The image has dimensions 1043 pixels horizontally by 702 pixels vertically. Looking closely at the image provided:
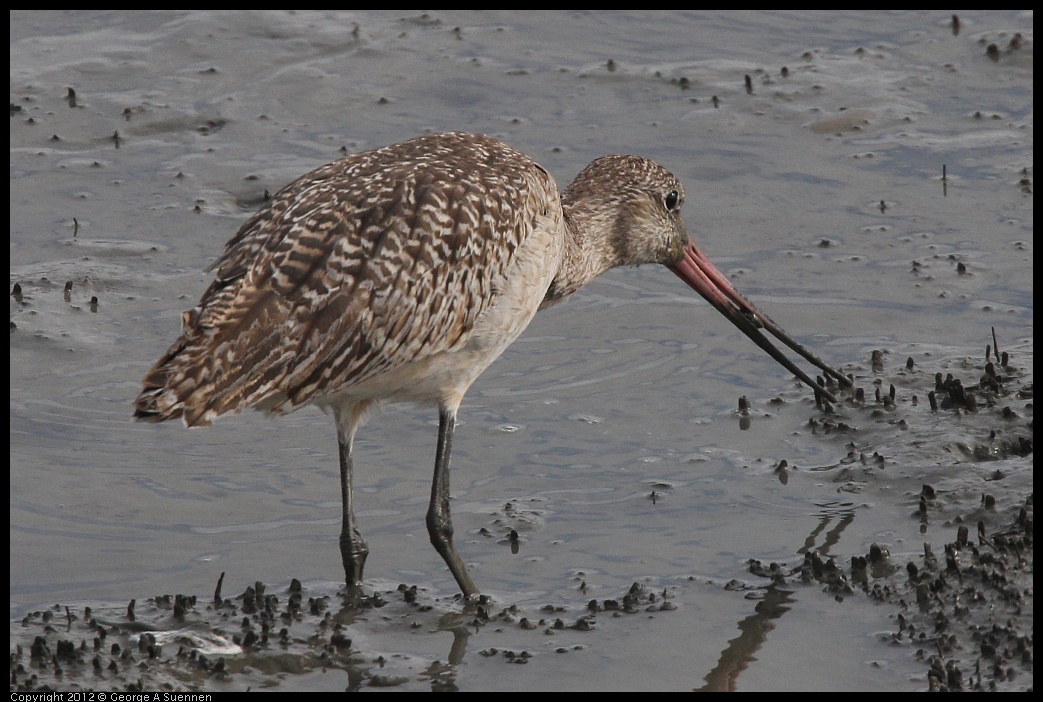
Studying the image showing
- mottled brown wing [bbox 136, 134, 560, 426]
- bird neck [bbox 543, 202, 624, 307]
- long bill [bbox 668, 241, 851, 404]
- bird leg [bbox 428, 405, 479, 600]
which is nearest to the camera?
mottled brown wing [bbox 136, 134, 560, 426]

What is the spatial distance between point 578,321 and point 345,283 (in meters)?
2.99

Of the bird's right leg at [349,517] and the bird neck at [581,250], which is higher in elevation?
the bird neck at [581,250]

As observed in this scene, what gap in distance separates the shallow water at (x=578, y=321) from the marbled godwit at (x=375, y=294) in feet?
2.17

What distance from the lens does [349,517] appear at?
586 centimetres

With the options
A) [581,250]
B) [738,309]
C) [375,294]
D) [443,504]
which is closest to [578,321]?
[738,309]

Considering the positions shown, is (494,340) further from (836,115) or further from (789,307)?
(836,115)

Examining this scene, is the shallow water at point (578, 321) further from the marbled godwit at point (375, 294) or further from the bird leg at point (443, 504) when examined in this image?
the marbled godwit at point (375, 294)

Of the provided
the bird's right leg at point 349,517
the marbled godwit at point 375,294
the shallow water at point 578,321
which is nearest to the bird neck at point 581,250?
the marbled godwit at point 375,294

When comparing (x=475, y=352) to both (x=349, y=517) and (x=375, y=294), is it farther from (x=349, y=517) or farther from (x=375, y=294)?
(x=349, y=517)

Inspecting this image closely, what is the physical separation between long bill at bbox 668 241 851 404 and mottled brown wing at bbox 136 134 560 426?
1.41 m

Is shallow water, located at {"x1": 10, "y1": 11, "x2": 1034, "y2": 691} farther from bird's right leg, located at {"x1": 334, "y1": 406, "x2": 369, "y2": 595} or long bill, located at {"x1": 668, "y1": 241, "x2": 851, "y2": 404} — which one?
long bill, located at {"x1": 668, "y1": 241, "x2": 851, "y2": 404}

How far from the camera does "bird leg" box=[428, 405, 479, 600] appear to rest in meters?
5.91

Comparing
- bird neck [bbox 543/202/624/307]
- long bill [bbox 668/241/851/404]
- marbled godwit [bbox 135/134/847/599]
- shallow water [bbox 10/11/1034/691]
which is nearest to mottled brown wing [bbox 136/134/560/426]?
marbled godwit [bbox 135/134/847/599]

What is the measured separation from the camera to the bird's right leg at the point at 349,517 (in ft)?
18.9
